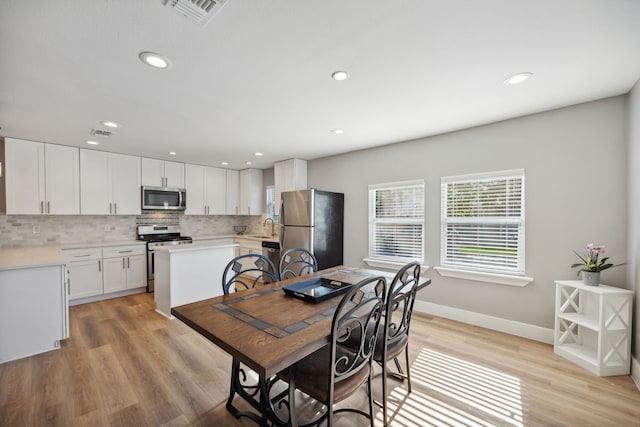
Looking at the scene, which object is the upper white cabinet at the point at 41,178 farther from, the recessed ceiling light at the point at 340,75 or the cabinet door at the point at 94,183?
the recessed ceiling light at the point at 340,75

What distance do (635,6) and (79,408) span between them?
406 centimetres

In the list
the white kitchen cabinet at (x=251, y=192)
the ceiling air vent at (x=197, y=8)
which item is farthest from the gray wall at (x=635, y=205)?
the white kitchen cabinet at (x=251, y=192)

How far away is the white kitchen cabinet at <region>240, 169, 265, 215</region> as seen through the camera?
5972mm

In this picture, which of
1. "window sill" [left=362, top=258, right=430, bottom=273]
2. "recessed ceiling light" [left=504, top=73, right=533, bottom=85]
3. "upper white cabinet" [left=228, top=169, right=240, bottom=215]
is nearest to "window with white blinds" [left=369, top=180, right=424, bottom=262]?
"window sill" [left=362, top=258, right=430, bottom=273]

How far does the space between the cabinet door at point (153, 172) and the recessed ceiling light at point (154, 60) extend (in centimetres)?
354

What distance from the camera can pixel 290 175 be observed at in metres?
4.99

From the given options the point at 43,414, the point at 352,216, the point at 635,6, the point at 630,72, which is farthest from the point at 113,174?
the point at 630,72

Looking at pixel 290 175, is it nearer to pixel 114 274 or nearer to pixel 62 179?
pixel 114 274

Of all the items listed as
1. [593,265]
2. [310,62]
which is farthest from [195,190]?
[593,265]

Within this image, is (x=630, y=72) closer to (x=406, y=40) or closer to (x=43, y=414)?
(x=406, y=40)

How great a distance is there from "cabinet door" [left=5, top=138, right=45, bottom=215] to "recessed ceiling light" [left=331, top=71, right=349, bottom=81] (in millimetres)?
4391

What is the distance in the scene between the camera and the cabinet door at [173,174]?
5.10m

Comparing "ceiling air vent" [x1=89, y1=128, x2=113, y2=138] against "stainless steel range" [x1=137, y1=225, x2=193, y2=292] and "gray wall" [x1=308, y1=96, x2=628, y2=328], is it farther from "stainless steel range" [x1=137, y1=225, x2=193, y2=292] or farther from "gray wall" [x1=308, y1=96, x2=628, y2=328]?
"gray wall" [x1=308, y1=96, x2=628, y2=328]

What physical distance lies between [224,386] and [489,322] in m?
2.84
